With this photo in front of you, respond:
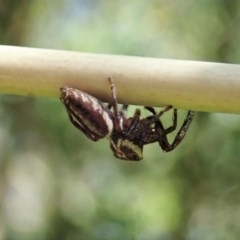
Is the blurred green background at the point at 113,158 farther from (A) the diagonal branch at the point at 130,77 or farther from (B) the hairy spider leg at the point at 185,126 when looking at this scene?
(A) the diagonal branch at the point at 130,77

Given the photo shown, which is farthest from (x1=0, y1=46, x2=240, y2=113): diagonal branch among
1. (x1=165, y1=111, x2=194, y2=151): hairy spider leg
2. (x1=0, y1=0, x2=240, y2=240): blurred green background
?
(x1=0, y1=0, x2=240, y2=240): blurred green background

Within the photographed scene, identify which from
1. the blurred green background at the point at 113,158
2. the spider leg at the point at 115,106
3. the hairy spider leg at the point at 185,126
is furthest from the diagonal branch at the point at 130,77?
the blurred green background at the point at 113,158

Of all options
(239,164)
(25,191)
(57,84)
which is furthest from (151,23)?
A: (57,84)

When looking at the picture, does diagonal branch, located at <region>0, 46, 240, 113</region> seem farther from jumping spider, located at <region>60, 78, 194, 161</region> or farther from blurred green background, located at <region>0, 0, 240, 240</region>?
blurred green background, located at <region>0, 0, 240, 240</region>

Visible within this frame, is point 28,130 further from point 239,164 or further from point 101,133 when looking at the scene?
point 101,133

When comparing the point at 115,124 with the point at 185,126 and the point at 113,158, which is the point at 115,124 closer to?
the point at 185,126

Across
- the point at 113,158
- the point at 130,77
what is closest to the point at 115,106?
the point at 130,77
